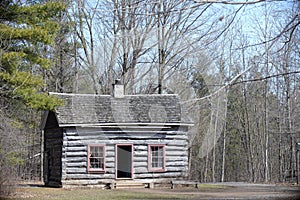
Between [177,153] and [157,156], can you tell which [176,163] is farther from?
[157,156]

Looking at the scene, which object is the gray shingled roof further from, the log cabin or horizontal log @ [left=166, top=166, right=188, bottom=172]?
horizontal log @ [left=166, top=166, right=188, bottom=172]

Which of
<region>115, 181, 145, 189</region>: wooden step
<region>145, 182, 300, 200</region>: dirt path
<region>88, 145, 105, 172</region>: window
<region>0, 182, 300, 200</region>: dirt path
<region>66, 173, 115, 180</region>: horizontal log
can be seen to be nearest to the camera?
<region>145, 182, 300, 200</region>: dirt path

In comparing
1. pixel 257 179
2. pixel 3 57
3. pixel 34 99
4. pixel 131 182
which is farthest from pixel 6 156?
pixel 257 179

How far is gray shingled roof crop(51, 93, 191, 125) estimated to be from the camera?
68.1 feet

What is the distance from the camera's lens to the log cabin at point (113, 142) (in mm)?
20297

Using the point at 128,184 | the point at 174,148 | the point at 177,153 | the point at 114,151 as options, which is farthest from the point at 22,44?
the point at 177,153

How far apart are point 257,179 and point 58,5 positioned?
1805 cm

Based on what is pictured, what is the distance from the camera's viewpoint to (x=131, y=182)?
20750mm

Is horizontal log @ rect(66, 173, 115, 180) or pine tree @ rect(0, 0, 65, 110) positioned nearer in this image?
pine tree @ rect(0, 0, 65, 110)

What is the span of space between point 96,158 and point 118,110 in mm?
2379

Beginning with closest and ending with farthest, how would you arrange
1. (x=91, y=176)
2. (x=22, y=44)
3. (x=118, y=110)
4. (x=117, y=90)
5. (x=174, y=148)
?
(x=22, y=44) < (x=91, y=176) < (x=174, y=148) < (x=118, y=110) < (x=117, y=90)

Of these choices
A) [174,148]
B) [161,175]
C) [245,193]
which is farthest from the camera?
[174,148]

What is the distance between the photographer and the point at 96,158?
2052cm

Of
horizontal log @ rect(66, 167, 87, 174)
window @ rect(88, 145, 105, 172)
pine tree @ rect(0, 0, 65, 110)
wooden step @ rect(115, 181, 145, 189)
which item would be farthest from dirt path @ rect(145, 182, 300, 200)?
pine tree @ rect(0, 0, 65, 110)
